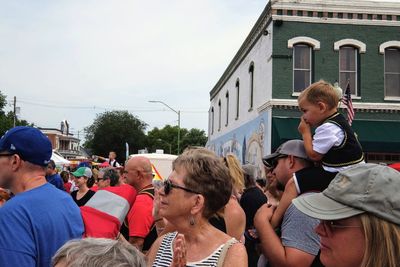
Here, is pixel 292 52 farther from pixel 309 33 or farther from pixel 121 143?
pixel 121 143

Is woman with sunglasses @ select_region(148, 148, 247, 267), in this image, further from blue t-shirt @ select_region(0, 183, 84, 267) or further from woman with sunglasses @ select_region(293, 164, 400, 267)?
A: woman with sunglasses @ select_region(293, 164, 400, 267)

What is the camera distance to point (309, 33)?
703 inches

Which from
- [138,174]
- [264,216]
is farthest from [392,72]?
[264,216]

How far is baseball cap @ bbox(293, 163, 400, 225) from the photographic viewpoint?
1.62 metres

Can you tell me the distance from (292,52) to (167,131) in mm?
83233

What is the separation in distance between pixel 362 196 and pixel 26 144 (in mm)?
2161

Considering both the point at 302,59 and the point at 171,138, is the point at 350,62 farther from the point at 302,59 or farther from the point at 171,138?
the point at 171,138

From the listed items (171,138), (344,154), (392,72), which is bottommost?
(344,154)

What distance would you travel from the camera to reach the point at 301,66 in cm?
1794

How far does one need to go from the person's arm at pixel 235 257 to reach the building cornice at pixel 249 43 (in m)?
16.5

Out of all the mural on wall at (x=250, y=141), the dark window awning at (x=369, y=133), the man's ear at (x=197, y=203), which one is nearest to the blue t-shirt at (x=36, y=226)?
the man's ear at (x=197, y=203)

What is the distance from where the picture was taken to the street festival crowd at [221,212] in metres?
1.64

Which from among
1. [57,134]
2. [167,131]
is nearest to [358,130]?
[167,131]

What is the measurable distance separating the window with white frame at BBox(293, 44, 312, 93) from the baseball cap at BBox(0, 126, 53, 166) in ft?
51.6
